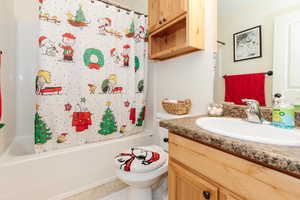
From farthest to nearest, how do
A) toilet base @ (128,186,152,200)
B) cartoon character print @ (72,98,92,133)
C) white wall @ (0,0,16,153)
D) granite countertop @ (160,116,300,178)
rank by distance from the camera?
1. cartoon character print @ (72,98,92,133)
2. white wall @ (0,0,16,153)
3. toilet base @ (128,186,152,200)
4. granite countertop @ (160,116,300,178)

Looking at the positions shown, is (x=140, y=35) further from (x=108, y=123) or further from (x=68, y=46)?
(x=108, y=123)

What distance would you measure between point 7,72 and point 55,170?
1.04m

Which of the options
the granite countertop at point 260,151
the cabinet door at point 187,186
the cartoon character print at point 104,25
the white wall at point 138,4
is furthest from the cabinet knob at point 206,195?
the white wall at point 138,4

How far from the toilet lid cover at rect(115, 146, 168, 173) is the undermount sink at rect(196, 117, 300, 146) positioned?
493 mm

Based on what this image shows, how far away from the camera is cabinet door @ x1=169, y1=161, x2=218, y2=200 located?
56cm

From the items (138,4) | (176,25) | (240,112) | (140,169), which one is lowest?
(140,169)

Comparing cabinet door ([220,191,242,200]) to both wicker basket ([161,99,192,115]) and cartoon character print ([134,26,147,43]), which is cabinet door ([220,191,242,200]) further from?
cartoon character print ([134,26,147,43])

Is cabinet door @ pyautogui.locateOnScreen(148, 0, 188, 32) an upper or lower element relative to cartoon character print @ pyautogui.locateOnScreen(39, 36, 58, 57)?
upper

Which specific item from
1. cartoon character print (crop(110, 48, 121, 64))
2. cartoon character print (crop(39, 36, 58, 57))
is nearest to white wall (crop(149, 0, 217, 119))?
cartoon character print (crop(110, 48, 121, 64))

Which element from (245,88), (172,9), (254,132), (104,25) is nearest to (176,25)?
(172,9)

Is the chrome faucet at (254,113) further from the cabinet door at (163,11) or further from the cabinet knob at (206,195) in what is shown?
the cabinet door at (163,11)

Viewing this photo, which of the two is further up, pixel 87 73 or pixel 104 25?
pixel 104 25

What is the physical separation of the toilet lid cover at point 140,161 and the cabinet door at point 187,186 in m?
0.26

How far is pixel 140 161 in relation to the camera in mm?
1005
